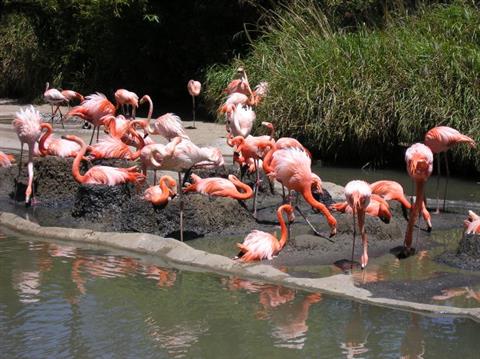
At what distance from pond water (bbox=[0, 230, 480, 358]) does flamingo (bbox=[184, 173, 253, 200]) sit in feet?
5.76

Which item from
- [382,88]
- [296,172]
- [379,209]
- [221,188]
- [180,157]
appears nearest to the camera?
[296,172]

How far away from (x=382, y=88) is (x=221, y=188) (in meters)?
3.98

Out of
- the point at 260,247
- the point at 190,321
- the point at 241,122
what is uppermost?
the point at 241,122

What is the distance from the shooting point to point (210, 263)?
6.07 m

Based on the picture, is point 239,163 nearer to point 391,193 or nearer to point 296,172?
point 391,193

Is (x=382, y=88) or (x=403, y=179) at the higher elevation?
(x=382, y=88)

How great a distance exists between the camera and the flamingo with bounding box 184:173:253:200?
764 centimetres

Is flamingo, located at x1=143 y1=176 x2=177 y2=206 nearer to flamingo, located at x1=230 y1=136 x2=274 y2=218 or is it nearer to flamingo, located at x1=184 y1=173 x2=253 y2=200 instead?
flamingo, located at x1=184 y1=173 x2=253 y2=200

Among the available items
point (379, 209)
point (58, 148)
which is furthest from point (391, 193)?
point (58, 148)

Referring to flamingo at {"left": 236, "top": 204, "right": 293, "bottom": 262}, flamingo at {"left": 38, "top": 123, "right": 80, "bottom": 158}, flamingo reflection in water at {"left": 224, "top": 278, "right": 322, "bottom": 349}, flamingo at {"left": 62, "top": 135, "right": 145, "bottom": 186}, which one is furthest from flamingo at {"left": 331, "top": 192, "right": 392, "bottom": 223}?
flamingo at {"left": 38, "top": 123, "right": 80, "bottom": 158}

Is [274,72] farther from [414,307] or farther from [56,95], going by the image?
[414,307]

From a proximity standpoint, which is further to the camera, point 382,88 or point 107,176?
point 382,88

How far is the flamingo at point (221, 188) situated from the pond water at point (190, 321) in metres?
1.76

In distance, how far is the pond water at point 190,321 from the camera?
448 cm
